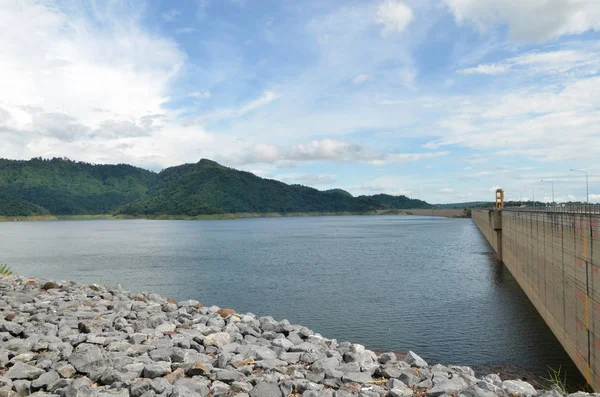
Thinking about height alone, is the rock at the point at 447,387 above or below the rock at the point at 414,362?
above

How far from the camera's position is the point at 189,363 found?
960 cm

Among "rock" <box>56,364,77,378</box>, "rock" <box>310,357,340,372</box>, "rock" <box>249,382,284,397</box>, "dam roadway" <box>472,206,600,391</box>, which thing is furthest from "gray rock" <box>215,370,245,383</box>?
"dam roadway" <box>472,206,600,391</box>

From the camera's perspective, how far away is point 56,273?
1790 inches

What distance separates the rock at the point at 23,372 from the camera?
28.7 ft

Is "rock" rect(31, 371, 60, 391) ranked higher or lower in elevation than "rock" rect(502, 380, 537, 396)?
higher

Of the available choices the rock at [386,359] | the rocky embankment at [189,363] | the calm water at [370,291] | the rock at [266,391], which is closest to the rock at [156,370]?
the rocky embankment at [189,363]

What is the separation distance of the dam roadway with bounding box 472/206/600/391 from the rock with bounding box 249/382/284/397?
10579 mm

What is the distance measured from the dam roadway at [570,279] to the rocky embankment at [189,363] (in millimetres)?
6094

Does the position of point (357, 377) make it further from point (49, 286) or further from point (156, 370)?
point (49, 286)

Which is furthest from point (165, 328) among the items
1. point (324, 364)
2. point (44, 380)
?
point (324, 364)

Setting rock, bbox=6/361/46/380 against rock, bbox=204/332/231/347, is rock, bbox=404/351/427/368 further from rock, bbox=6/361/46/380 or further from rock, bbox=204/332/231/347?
rock, bbox=6/361/46/380

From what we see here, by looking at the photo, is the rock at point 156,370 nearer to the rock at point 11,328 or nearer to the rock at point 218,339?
the rock at point 218,339

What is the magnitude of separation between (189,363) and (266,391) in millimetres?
2084

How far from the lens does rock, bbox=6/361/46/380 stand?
875 centimetres
